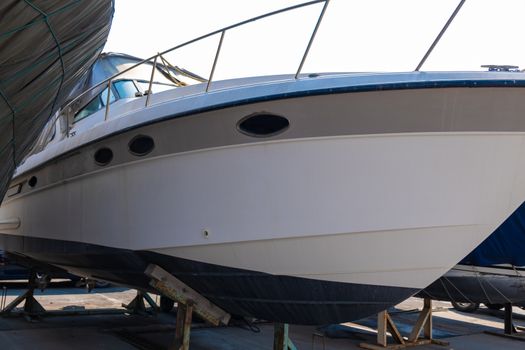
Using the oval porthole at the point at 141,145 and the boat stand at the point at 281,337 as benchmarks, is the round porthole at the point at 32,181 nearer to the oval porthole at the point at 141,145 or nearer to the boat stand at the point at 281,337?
the oval porthole at the point at 141,145

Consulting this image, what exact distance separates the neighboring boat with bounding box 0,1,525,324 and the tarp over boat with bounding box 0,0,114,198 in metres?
0.76

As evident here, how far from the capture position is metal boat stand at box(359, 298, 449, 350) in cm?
746

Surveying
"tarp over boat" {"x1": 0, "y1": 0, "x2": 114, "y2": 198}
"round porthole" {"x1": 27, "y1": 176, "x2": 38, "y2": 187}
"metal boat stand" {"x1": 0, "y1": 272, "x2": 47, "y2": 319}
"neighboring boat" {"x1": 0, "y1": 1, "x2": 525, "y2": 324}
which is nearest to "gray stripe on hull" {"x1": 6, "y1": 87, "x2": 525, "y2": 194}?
"neighboring boat" {"x1": 0, "y1": 1, "x2": 525, "y2": 324}

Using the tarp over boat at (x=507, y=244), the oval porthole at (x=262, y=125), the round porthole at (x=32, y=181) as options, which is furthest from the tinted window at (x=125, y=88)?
the tarp over boat at (x=507, y=244)

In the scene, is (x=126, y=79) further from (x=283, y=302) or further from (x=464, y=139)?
(x=464, y=139)

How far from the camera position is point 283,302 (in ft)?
13.3

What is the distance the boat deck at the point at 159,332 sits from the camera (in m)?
6.62

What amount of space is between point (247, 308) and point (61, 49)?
101 inches

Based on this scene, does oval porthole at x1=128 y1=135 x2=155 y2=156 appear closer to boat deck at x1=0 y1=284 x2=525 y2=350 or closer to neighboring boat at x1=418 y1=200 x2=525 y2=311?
boat deck at x1=0 y1=284 x2=525 y2=350

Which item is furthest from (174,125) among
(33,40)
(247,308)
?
(247,308)

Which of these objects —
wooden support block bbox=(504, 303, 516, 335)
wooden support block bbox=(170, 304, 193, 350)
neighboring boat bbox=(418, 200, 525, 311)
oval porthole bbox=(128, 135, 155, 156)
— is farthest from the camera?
wooden support block bbox=(504, 303, 516, 335)

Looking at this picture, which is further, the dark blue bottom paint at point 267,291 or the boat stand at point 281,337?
the boat stand at point 281,337

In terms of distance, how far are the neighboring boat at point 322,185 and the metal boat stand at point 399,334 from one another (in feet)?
12.0

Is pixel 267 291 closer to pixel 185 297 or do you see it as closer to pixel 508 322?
pixel 185 297
